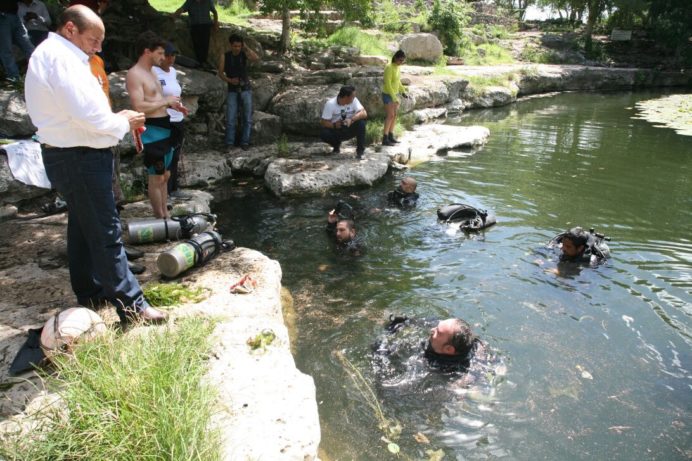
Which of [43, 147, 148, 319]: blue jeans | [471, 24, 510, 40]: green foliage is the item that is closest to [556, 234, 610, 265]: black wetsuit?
[43, 147, 148, 319]: blue jeans

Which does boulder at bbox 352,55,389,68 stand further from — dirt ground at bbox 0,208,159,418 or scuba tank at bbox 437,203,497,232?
dirt ground at bbox 0,208,159,418

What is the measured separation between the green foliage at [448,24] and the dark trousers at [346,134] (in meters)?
16.8

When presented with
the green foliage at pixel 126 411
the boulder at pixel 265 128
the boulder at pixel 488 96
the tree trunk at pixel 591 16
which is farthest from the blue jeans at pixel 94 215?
the tree trunk at pixel 591 16

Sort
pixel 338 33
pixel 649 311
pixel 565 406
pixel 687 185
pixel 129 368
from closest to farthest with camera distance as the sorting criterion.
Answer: pixel 129 368
pixel 565 406
pixel 649 311
pixel 687 185
pixel 338 33

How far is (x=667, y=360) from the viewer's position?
474 centimetres

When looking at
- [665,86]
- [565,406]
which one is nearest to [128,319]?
[565,406]

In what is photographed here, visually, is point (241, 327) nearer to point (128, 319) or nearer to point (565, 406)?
point (128, 319)

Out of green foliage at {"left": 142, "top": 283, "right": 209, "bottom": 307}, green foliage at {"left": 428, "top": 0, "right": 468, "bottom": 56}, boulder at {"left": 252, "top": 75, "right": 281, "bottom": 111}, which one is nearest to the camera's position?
green foliage at {"left": 142, "top": 283, "right": 209, "bottom": 307}

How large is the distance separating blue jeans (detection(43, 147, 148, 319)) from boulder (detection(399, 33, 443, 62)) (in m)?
20.3

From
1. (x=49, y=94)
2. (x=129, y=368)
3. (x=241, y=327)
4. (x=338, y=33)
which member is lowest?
(x=241, y=327)

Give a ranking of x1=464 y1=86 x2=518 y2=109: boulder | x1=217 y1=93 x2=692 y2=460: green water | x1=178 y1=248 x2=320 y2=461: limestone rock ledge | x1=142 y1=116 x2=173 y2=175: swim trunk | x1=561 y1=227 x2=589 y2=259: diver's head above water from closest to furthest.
Answer: x1=178 y1=248 x2=320 y2=461: limestone rock ledge → x1=217 y1=93 x2=692 y2=460: green water → x1=142 y1=116 x2=173 y2=175: swim trunk → x1=561 y1=227 x2=589 y2=259: diver's head above water → x1=464 y1=86 x2=518 y2=109: boulder

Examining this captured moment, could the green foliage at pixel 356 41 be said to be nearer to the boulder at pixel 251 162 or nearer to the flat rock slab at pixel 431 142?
the flat rock slab at pixel 431 142

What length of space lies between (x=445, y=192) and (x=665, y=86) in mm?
23632

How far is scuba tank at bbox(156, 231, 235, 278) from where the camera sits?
15.3 feet
